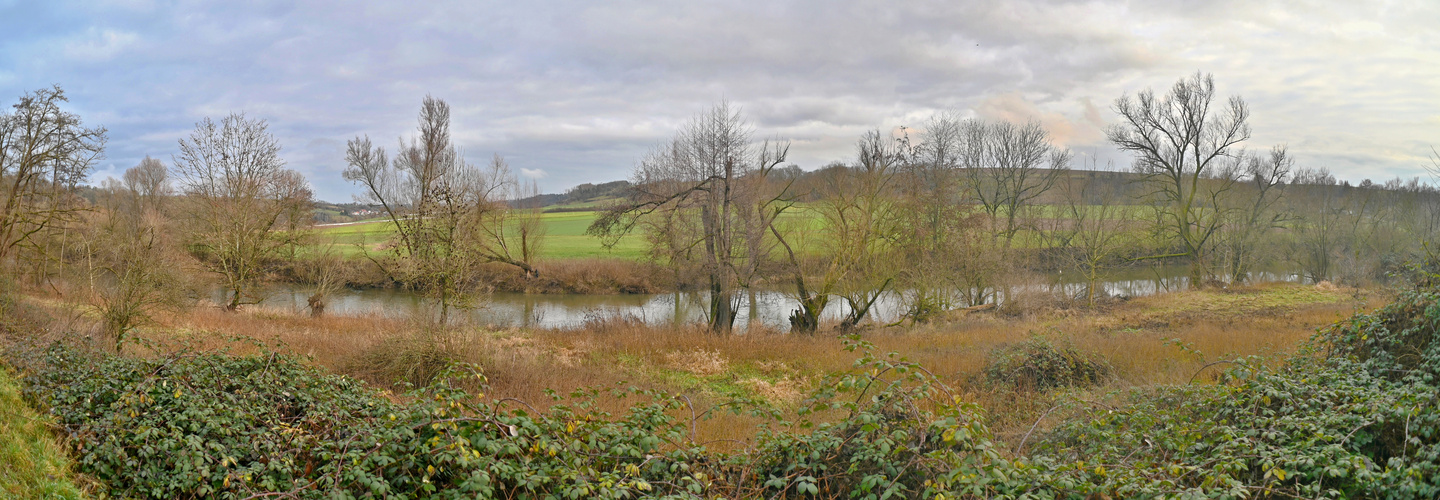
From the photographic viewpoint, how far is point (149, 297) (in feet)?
38.1

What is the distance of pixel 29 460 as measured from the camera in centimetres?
448

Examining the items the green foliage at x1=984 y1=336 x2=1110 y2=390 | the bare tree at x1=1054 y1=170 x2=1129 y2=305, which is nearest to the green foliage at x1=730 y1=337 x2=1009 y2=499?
the green foliage at x1=984 y1=336 x2=1110 y2=390

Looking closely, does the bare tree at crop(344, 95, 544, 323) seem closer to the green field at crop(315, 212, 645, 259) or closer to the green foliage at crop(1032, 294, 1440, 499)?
the green field at crop(315, 212, 645, 259)

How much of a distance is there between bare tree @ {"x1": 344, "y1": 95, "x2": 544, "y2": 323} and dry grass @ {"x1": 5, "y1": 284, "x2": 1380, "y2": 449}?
5.93 feet

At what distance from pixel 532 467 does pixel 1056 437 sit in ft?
16.5

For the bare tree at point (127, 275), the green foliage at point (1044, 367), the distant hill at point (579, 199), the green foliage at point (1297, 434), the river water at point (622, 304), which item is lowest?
the river water at point (622, 304)

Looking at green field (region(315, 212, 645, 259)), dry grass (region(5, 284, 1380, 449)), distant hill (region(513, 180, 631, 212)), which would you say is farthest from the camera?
distant hill (region(513, 180, 631, 212))

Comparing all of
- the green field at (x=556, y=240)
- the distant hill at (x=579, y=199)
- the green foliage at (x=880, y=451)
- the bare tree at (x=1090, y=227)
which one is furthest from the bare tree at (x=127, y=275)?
the distant hill at (x=579, y=199)

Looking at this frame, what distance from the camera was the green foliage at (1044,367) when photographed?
34.9 feet

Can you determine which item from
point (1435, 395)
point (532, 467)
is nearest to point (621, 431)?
point (532, 467)

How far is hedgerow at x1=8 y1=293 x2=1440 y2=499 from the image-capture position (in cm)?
402

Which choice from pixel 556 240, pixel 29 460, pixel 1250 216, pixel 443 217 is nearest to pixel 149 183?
pixel 556 240

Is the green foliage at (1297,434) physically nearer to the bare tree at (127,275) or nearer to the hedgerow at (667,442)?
the hedgerow at (667,442)

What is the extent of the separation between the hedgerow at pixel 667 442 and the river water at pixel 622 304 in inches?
645
